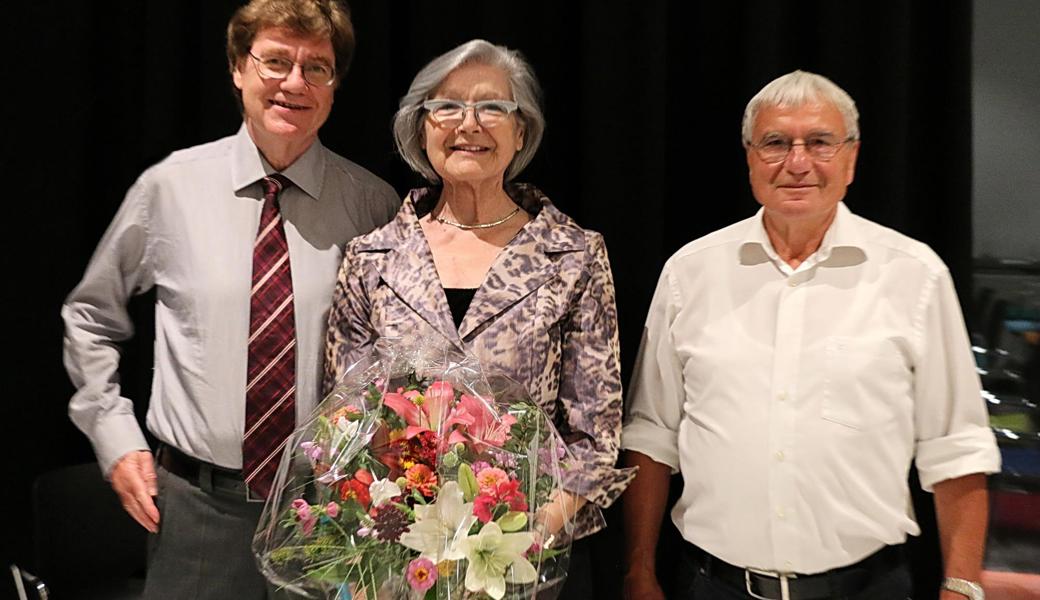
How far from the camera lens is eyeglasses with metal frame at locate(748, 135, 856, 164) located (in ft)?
6.64

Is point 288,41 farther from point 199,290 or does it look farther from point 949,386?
point 949,386

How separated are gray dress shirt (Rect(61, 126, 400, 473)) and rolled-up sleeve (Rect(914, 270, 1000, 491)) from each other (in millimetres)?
1272

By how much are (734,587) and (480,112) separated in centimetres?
114

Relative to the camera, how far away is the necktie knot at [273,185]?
2271 mm

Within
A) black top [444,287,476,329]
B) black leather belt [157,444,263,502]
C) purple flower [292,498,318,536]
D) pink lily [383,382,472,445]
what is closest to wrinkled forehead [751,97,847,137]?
black top [444,287,476,329]

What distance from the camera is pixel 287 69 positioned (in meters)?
2.24

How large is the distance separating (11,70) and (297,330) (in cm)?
150

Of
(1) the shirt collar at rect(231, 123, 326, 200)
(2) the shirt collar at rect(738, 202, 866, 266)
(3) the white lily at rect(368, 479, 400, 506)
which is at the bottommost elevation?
(3) the white lily at rect(368, 479, 400, 506)

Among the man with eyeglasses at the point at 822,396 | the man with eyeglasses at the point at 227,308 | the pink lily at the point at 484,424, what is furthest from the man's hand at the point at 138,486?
the man with eyeglasses at the point at 822,396

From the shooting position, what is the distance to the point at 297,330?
2.20m

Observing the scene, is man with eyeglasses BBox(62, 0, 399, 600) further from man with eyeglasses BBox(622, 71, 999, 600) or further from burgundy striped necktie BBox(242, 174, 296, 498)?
man with eyeglasses BBox(622, 71, 999, 600)

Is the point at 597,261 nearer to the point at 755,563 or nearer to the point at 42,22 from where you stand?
the point at 755,563

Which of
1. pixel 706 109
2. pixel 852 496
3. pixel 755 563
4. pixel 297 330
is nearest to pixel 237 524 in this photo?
pixel 297 330

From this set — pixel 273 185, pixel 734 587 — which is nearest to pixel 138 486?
pixel 273 185
